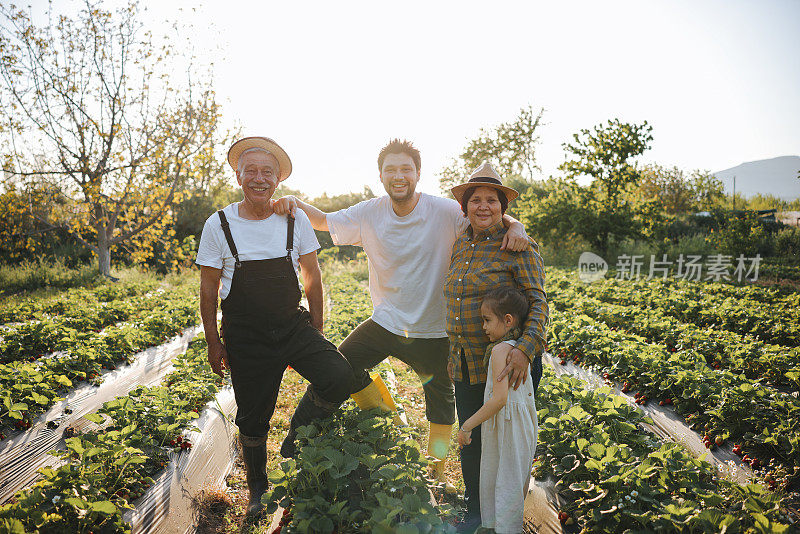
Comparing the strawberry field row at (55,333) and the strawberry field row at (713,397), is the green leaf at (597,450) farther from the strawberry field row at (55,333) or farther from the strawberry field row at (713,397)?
the strawberry field row at (55,333)

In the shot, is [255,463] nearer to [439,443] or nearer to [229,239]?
[439,443]

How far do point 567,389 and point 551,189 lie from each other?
1754 centimetres

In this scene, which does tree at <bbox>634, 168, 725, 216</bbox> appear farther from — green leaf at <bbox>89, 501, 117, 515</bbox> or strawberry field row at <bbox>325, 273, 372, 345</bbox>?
green leaf at <bbox>89, 501, 117, 515</bbox>

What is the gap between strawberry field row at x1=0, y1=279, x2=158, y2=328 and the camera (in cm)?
712

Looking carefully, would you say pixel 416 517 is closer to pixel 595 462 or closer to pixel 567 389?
pixel 595 462

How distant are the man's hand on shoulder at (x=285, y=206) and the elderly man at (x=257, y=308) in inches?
1.5

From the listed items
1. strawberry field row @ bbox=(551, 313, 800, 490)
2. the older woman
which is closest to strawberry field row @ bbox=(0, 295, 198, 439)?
the older woman

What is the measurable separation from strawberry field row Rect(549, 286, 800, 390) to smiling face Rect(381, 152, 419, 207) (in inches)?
156

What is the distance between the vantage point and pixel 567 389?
12.4 feet

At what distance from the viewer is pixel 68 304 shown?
8.17m

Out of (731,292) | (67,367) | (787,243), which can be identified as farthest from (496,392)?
(787,243)

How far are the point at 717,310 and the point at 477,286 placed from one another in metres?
6.59

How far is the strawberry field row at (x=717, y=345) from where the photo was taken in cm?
446

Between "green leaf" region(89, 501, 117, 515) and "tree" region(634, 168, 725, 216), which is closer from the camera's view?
"green leaf" region(89, 501, 117, 515)
